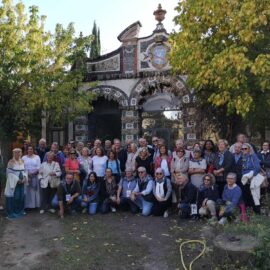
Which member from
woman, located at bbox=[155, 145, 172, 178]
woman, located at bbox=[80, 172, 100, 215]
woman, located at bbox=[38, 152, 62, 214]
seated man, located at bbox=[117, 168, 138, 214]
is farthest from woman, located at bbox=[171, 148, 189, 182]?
woman, located at bbox=[38, 152, 62, 214]

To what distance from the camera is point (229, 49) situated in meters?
10.5

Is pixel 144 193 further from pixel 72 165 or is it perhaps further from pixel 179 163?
pixel 72 165

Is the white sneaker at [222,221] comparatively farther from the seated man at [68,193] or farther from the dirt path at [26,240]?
the seated man at [68,193]

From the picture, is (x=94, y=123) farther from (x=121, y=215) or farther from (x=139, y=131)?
(x=121, y=215)

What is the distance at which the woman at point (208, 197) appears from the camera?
8.58 metres

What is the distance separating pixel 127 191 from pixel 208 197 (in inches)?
78.6

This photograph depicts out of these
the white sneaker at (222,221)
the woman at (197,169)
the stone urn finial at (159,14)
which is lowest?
the white sneaker at (222,221)

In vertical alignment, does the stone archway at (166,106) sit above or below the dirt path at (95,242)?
above

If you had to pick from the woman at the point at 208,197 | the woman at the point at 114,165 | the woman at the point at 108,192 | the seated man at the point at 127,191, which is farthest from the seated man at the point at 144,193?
the woman at the point at 208,197

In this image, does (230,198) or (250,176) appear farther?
(250,176)

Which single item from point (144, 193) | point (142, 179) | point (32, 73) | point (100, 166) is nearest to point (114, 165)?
point (100, 166)

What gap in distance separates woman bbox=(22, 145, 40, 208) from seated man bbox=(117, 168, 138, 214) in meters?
2.02

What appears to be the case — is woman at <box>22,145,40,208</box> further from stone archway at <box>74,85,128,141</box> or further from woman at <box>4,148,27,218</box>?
stone archway at <box>74,85,128,141</box>

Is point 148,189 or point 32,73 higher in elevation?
point 32,73
